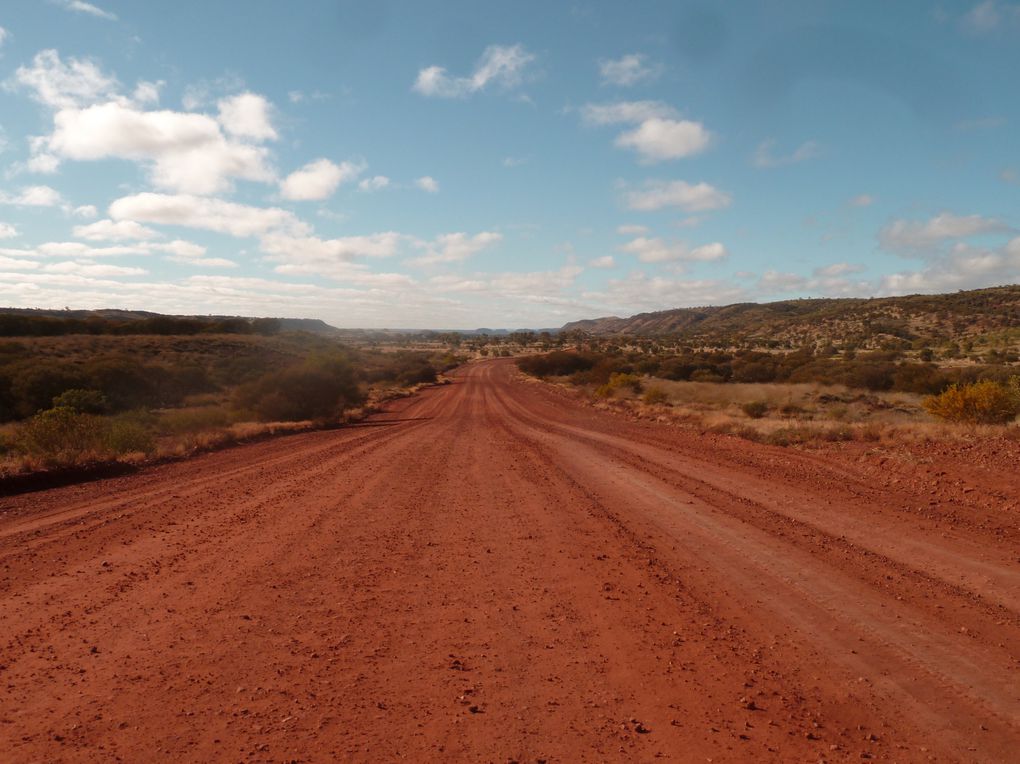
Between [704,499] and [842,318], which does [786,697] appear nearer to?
[704,499]

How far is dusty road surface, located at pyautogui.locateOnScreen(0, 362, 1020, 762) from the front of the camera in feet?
12.9

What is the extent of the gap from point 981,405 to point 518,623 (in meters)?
18.0

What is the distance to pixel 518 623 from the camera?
18.4 ft

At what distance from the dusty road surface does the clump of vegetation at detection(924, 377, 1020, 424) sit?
8419mm

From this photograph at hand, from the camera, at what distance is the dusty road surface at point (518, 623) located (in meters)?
3.93

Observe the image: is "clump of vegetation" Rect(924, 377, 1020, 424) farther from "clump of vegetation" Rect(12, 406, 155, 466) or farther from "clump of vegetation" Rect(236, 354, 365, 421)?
"clump of vegetation" Rect(236, 354, 365, 421)

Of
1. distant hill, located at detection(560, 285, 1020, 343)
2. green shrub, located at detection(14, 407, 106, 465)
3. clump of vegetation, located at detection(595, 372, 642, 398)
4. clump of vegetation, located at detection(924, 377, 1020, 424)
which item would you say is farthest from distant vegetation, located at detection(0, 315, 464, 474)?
distant hill, located at detection(560, 285, 1020, 343)

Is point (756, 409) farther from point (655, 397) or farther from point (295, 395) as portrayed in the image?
point (295, 395)

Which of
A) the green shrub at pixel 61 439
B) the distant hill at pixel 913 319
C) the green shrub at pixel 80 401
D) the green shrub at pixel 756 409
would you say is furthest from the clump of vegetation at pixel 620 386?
the distant hill at pixel 913 319

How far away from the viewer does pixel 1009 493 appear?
32.0 ft

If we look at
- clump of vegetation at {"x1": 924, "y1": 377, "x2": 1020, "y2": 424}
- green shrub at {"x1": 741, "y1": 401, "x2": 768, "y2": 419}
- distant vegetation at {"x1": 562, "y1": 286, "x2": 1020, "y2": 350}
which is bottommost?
green shrub at {"x1": 741, "y1": 401, "x2": 768, "y2": 419}

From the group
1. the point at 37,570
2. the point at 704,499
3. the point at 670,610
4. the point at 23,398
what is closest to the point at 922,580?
the point at 670,610

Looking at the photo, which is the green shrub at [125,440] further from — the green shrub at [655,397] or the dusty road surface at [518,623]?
the green shrub at [655,397]

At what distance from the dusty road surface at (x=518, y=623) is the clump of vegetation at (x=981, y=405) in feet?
27.6
